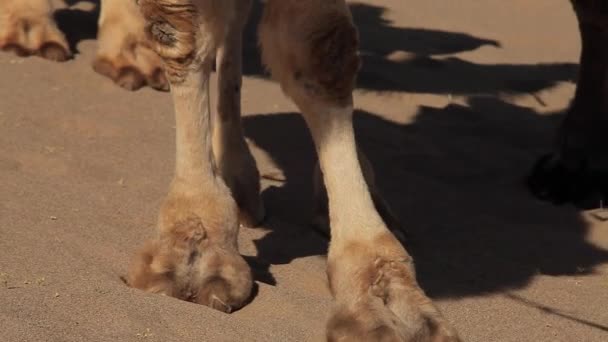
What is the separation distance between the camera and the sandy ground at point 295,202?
3.82 m

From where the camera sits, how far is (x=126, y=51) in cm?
706

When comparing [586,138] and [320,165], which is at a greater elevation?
[320,165]

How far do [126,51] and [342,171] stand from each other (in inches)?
129

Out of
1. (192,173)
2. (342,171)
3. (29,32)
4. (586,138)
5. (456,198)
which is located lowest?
(29,32)

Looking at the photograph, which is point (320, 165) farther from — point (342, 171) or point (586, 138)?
point (586, 138)

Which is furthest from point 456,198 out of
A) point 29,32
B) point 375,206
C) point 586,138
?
point 29,32

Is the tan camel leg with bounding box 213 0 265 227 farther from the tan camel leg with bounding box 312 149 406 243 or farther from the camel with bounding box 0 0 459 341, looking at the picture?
the camel with bounding box 0 0 459 341

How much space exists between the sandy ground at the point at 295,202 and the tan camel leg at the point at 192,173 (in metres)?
0.16

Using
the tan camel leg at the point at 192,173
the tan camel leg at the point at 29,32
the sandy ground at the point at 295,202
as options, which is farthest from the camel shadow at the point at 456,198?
the tan camel leg at the point at 29,32

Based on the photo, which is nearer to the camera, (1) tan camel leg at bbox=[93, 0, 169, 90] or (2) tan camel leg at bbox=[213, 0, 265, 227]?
(2) tan camel leg at bbox=[213, 0, 265, 227]

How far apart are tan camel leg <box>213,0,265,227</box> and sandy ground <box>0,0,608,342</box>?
0.13 metres

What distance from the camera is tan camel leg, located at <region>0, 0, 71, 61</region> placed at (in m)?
7.14

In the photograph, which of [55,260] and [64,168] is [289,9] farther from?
[64,168]

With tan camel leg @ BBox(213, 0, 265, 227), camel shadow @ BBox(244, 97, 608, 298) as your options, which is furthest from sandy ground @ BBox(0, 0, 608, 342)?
tan camel leg @ BBox(213, 0, 265, 227)
